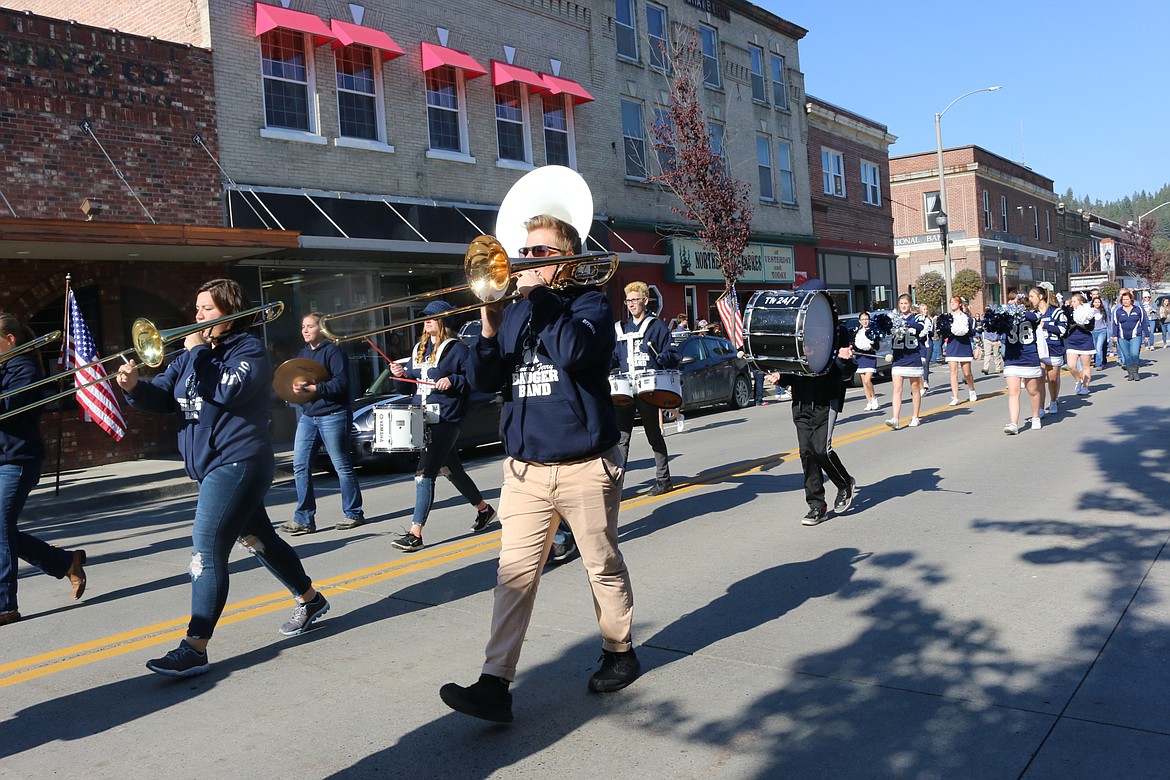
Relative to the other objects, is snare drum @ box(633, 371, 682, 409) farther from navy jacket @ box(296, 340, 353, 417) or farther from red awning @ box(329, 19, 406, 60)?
red awning @ box(329, 19, 406, 60)

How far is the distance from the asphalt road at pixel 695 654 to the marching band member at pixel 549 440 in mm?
447

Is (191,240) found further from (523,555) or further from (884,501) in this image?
(523,555)

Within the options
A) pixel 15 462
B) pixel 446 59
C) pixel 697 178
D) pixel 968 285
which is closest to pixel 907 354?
pixel 446 59

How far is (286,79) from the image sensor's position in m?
17.5

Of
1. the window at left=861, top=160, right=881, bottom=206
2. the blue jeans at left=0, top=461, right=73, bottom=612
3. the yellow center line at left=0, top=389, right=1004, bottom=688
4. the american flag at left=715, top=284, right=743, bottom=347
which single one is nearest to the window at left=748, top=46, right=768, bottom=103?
the window at left=861, top=160, right=881, bottom=206

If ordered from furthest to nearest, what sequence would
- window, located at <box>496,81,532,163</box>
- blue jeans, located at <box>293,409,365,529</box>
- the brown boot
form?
window, located at <box>496,81,532,163</box>
blue jeans, located at <box>293,409,365,529</box>
the brown boot

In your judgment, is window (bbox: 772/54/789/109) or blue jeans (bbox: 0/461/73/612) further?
window (bbox: 772/54/789/109)

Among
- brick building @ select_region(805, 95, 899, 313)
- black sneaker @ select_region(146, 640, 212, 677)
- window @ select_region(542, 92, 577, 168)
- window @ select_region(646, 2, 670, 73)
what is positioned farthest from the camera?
brick building @ select_region(805, 95, 899, 313)

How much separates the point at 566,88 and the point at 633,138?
3783 millimetres

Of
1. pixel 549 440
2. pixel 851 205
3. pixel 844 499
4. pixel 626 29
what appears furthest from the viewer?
pixel 851 205

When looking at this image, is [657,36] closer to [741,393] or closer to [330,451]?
[741,393]

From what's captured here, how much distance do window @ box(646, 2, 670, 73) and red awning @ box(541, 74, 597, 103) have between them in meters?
4.37

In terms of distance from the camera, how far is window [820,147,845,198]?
115ft

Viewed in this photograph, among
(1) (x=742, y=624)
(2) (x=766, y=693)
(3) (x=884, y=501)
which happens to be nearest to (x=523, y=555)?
(2) (x=766, y=693)
